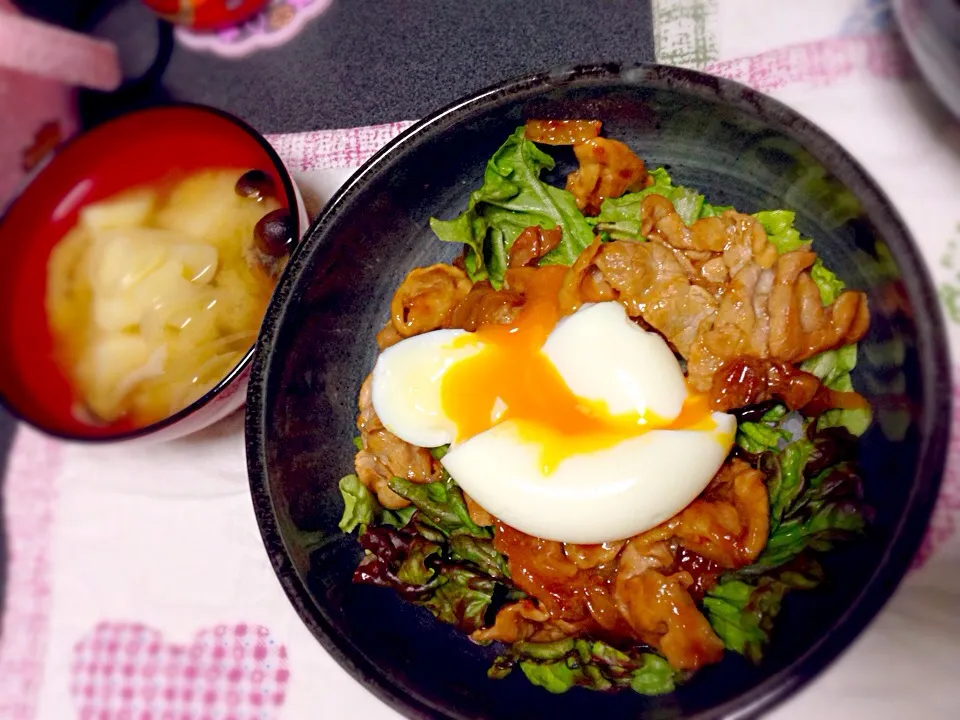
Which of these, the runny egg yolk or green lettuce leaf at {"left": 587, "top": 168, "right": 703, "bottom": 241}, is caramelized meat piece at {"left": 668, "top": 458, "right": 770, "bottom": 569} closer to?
the runny egg yolk

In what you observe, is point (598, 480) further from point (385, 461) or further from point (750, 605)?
point (385, 461)

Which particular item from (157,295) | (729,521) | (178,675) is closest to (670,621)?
(729,521)

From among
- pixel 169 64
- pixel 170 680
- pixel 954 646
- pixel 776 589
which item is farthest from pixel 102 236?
pixel 954 646

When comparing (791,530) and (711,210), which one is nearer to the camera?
(791,530)

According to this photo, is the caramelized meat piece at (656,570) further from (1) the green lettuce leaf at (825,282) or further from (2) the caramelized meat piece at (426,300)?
(2) the caramelized meat piece at (426,300)

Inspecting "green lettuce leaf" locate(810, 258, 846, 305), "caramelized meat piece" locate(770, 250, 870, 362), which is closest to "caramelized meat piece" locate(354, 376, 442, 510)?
"caramelized meat piece" locate(770, 250, 870, 362)

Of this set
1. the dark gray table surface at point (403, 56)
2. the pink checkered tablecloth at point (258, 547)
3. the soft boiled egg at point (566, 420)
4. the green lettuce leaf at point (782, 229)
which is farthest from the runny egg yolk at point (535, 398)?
the dark gray table surface at point (403, 56)
